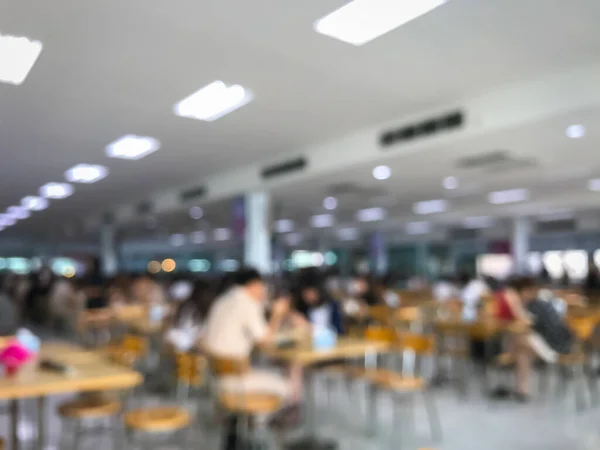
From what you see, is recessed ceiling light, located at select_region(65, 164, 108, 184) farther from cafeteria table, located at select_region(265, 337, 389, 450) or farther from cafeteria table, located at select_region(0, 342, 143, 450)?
cafeteria table, located at select_region(265, 337, 389, 450)

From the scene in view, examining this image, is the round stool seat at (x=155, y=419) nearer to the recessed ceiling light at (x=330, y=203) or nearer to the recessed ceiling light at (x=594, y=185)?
the recessed ceiling light at (x=330, y=203)

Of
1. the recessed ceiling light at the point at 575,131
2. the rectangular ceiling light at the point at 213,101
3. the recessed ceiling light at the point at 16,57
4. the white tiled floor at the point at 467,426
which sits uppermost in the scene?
the rectangular ceiling light at the point at 213,101

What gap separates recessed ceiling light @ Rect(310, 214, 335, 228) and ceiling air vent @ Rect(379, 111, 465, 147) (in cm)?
772

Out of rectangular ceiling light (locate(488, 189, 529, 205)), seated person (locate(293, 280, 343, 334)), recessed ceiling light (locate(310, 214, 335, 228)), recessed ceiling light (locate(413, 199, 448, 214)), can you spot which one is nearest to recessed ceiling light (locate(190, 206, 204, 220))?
recessed ceiling light (locate(310, 214, 335, 228))

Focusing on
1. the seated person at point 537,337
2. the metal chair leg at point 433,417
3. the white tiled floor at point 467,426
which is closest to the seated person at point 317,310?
the white tiled floor at point 467,426

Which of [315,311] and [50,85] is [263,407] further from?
[50,85]

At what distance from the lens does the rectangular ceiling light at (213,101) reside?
13.9 feet

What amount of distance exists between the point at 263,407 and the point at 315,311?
1754 millimetres

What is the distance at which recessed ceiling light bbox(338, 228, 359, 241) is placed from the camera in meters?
17.6

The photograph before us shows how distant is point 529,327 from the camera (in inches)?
180

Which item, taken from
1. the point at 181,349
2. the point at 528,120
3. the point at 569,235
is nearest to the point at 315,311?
the point at 181,349

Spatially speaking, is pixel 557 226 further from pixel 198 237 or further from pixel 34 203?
pixel 34 203

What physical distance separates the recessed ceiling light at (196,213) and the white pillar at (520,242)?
842 centimetres

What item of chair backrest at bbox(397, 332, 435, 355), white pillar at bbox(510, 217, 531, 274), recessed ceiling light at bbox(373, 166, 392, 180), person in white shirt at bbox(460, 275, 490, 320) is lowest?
chair backrest at bbox(397, 332, 435, 355)
